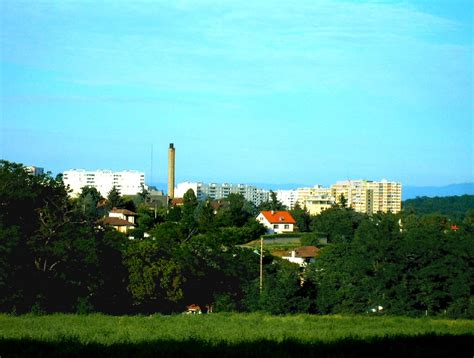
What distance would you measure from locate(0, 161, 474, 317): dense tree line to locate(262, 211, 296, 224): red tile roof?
30.8 metres

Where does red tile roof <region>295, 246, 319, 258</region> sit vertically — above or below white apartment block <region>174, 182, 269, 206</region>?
below

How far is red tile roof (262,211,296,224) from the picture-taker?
6231 cm

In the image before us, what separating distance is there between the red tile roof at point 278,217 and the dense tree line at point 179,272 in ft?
101

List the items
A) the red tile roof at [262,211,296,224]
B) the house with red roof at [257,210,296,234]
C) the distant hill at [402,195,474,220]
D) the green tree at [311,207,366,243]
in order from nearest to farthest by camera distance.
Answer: the green tree at [311,207,366,243]
the house with red roof at [257,210,296,234]
the red tile roof at [262,211,296,224]
the distant hill at [402,195,474,220]

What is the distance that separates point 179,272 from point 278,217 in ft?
114

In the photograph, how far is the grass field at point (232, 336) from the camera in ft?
39.7

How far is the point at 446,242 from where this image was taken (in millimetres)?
28562

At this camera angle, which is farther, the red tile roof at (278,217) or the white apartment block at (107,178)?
the white apartment block at (107,178)

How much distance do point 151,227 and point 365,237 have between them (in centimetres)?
2624

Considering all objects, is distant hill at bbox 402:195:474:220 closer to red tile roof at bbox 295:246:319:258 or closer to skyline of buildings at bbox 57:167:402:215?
skyline of buildings at bbox 57:167:402:215

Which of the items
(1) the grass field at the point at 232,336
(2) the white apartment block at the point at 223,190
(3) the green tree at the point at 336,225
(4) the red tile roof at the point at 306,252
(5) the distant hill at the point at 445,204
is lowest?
(1) the grass field at the point at 232,336

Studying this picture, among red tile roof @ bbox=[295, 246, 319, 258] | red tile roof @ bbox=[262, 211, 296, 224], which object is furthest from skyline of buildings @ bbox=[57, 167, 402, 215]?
red tile roof @ bbox=[295, 246, 319, 258]

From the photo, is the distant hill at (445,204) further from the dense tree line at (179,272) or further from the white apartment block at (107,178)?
the dense tree line at (179,272)

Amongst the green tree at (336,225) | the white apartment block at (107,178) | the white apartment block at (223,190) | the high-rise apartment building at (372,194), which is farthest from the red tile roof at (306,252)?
the white apartment block at (107,178)
